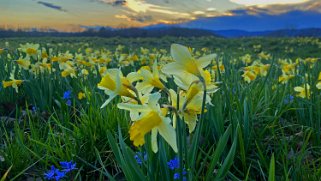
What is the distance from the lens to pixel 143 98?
131cm

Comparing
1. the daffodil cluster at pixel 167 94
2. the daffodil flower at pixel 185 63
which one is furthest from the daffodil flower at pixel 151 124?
the daffodil flower at pixel 185 63

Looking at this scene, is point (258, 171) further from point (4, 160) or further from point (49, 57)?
point (49, 57)

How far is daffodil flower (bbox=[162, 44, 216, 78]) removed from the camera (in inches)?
46.8

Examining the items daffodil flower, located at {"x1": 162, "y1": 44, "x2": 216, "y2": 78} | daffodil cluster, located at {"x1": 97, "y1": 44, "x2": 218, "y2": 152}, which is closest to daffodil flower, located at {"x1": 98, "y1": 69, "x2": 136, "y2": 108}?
daffodil cluster, located at {"x1": 97, "y1": 44, "x2": 218, "y2": 152}

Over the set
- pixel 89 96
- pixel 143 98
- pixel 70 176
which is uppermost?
pixel 143 98

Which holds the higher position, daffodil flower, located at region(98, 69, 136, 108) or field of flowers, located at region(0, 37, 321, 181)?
daffodil flower, located at region(98, 69, 136, 108)

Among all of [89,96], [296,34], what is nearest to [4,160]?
[89,96]

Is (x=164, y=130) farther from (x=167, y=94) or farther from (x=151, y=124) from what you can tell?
(x=167, y=94)

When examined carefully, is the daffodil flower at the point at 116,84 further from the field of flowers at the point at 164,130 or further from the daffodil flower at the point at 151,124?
the daffodil flower at the point at 151,124

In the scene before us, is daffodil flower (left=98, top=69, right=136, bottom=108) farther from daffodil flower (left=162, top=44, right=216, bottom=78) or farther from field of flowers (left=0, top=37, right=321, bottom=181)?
daffodil flower (left=162, top=44, right=216, bottom=78)

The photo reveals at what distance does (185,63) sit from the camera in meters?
1.21

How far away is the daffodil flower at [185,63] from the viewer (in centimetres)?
119

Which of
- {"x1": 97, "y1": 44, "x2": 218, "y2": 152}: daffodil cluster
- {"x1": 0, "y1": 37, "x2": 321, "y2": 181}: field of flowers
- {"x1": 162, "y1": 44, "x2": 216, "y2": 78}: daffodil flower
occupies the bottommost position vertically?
{"x1": 0, "y1": 37, "x2": 321, "y2": 181}: field of flowers

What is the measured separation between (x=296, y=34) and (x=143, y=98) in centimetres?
3171
